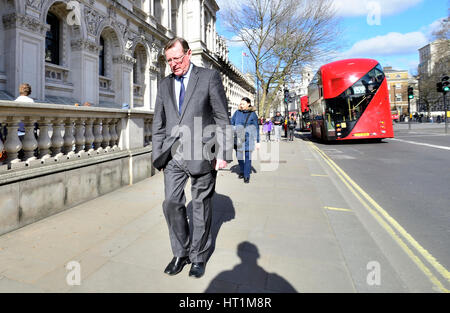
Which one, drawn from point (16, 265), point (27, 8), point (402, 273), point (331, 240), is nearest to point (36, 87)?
point (27, 8)

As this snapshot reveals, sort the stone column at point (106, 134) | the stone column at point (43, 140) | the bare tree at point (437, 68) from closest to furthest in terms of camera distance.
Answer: the stone column at point (43, 140), the stone column at point (106, 134), the bare tree at point (437, 68)

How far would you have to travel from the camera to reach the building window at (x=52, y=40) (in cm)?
1138

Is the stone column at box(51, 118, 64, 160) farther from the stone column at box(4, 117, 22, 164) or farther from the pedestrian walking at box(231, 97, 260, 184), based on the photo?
the pedestrian walking at box(231, 97, 260, 184)

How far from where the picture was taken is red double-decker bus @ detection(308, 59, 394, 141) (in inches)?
494

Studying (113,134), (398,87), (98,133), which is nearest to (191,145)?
(98,133)

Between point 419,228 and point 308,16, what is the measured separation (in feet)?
71.7

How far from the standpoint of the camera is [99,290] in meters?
1.96

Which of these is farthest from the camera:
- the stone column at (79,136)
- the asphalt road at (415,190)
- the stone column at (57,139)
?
the stone column at (79,136)

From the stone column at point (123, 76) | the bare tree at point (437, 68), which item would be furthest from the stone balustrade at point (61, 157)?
the bare tree at point (437, 68)

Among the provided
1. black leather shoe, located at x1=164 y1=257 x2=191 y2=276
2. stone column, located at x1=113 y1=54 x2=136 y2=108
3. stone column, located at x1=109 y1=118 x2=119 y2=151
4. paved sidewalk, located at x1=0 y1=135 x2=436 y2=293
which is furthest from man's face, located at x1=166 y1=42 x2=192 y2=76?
stone column, located at x1=113 y1=54 x2=136 y2=108

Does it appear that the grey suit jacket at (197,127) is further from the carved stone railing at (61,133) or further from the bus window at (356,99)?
the bus window at (356,99)

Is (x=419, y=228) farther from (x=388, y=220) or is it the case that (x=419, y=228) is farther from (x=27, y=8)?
(x=27, y=8)

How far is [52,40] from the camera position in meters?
11.7

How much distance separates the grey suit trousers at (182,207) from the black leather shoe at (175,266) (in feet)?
0.15
